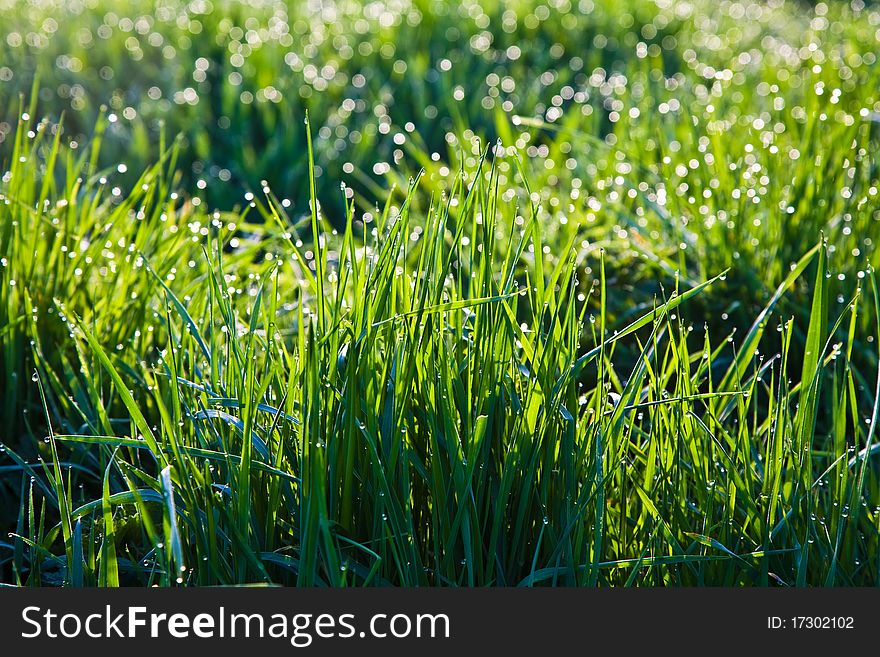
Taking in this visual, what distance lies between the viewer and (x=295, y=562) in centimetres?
108

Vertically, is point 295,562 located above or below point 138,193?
below

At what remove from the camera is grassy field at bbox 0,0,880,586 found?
110cm

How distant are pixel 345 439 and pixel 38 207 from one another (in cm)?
91

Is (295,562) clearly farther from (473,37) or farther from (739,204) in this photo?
(473,37)

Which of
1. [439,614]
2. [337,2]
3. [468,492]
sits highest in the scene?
[337,2]

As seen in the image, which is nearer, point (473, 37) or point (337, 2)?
point (473, 37)

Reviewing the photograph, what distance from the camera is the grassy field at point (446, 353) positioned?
110 cm

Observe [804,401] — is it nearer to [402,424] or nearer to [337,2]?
[402,424]

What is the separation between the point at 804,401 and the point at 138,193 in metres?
1.26

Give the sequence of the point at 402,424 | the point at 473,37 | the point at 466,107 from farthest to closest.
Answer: the point at 473,37 < the point at 466,107 < the point at 402,424

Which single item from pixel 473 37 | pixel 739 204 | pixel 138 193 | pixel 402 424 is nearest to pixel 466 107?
pixel 473 37

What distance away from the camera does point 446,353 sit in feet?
3.69

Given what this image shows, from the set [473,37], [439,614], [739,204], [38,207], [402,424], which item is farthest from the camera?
[473,37]

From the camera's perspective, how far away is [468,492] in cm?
108
